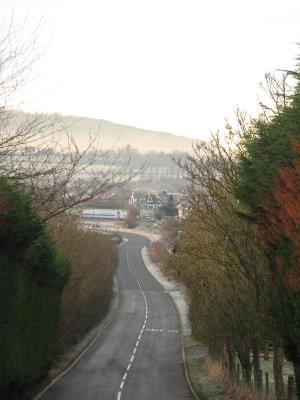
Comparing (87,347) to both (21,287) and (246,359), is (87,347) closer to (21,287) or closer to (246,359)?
(246,359)

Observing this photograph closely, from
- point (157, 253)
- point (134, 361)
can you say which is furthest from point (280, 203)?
point (157, 253)

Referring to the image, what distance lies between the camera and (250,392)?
21.6 m

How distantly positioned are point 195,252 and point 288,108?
1037 centimetres

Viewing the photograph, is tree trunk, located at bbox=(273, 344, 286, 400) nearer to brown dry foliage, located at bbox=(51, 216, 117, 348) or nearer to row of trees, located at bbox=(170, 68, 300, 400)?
row of trees, located at bbox=(170, 68, 300, 400)

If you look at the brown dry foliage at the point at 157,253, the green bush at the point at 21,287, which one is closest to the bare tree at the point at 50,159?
the green bush at the point at 21,287

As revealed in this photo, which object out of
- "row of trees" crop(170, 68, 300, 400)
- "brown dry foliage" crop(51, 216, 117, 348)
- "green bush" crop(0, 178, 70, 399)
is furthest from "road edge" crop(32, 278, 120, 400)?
"row of trees" crop(170, 68, 300, 400)

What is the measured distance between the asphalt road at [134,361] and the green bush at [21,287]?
199 inches

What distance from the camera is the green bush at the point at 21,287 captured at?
15.4 meters

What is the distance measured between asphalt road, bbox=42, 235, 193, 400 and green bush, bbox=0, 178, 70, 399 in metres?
5.04

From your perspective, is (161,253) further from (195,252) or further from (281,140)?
(281,140)

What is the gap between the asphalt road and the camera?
26.6m

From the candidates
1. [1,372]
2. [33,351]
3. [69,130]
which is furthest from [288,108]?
[33,351]

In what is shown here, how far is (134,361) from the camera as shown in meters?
38.8

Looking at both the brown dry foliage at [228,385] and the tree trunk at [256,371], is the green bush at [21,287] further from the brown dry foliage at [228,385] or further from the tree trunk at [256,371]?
the tree trunk at [256,371]
